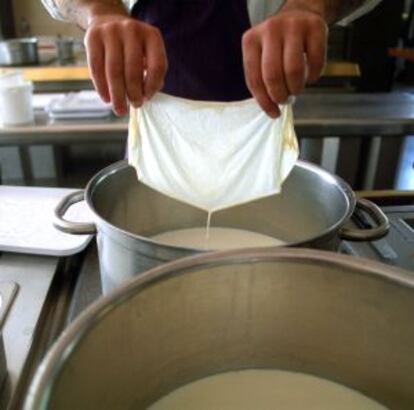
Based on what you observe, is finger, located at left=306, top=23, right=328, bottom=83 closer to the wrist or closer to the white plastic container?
the wrist

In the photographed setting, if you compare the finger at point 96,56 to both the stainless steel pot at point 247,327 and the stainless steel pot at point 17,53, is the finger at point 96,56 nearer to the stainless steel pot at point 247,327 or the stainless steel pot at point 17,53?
the stainless steel pot at point 247,327

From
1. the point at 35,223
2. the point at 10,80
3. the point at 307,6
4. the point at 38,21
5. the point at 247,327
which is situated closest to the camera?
the point at 247,327

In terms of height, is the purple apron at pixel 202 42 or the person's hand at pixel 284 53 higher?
the person's hand at pixel 284 53

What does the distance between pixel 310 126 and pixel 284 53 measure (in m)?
0.74

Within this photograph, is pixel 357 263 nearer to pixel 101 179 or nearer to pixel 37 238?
pixel 101 179

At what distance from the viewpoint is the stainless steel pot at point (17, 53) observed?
2.17 meters

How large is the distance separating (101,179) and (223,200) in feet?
0.57

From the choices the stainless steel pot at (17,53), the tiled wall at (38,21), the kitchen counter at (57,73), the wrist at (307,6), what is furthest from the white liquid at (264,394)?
the tiled wall at (38,21)

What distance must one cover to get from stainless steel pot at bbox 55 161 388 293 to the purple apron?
14.2 inches

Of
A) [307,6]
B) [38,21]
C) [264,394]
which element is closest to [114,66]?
[307,6]

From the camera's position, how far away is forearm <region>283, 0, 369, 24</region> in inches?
23.5

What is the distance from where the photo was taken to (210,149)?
2.11 ft

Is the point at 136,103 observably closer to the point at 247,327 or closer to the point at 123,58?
the point at 123,58

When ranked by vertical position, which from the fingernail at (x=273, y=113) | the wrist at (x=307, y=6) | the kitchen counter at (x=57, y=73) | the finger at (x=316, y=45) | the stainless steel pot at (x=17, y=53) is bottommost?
the kitchen counter at (x=57, y=73)
